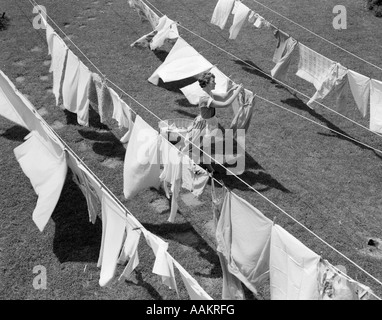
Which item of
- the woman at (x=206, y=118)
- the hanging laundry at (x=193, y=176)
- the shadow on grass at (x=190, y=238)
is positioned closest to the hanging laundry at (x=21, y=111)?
the hanging laundry at (x=193, y=176)

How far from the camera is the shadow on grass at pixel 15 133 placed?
8.78m

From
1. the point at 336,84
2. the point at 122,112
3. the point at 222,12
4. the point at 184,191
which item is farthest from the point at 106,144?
the point at 222,12

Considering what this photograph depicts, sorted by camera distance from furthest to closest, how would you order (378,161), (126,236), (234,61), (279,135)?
(234,61)
(279,135)
(378,161)
(126,236)

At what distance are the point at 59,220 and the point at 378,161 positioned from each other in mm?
5331

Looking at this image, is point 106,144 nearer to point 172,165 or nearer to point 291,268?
point 172,165

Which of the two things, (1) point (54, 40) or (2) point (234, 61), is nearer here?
(1) point (54, 40)

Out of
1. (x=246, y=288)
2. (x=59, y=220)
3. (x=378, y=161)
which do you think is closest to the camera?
(x=246, y=288)

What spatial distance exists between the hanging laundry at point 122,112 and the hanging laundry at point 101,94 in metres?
0.19

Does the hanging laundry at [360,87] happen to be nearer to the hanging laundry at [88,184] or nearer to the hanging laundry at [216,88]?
the hanging laundry at [216,88]

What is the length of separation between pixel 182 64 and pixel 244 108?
215 centimetres

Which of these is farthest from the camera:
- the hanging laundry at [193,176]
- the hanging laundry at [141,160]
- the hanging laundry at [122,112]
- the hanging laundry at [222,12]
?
the hanging laundry at [222,12]
